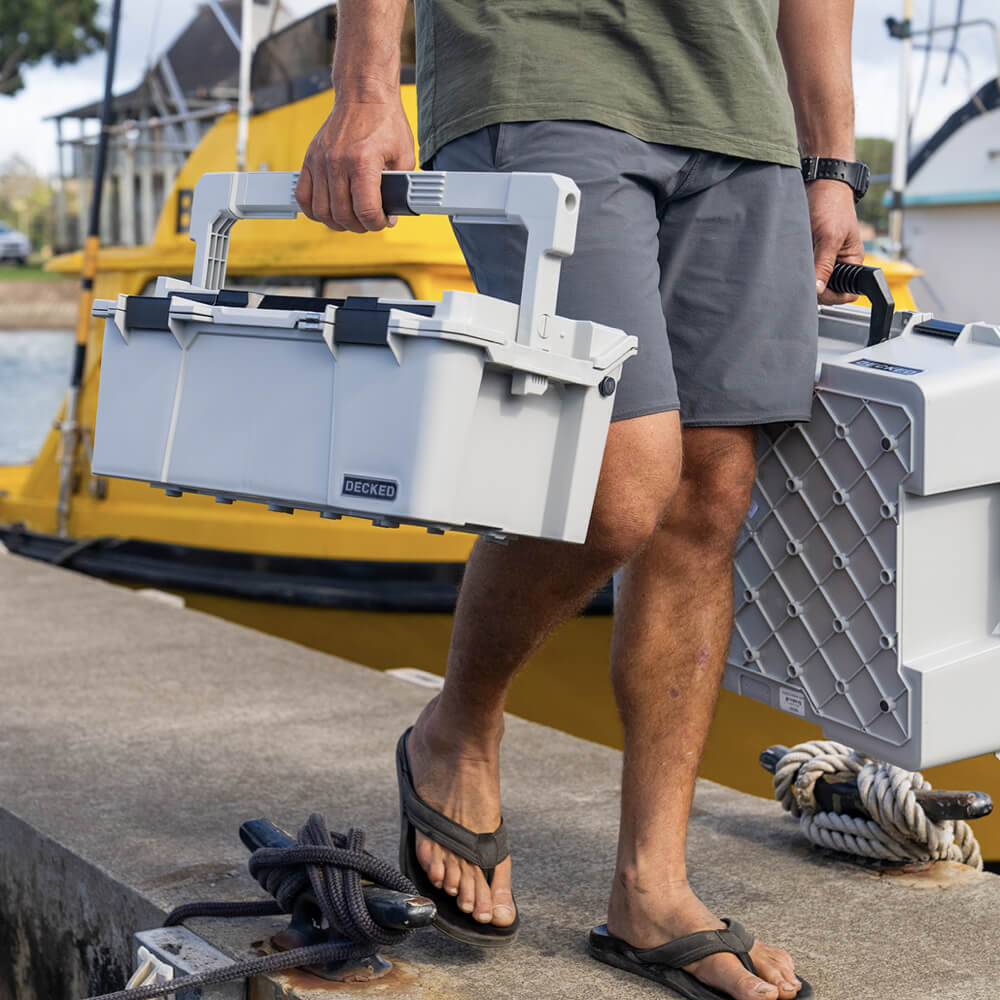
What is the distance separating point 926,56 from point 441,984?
7.77 metres

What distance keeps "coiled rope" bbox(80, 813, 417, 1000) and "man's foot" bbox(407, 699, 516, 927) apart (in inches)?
3.2

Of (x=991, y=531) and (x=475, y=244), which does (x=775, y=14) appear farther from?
(x=991, y=531)

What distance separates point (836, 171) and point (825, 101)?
12cm

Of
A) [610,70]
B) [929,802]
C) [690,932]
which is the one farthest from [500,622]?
[929,802]

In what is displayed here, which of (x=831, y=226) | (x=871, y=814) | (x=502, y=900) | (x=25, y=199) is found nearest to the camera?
(x=502, y=900)

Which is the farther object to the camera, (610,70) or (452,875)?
(452,875)

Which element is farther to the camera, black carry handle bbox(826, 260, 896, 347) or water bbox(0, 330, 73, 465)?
water bbox(0, 330, 73, 465)

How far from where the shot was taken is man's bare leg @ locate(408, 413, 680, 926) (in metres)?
1.71

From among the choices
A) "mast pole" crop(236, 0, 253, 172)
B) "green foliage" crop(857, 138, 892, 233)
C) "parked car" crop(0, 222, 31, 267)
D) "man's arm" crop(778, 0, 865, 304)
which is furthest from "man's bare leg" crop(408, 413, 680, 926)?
"parked car" crop(0, 222, 31, 267)

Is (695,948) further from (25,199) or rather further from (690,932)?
(25,199)

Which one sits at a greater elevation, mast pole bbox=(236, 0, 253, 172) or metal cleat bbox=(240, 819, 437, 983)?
mast pole bbox=(236, 0, 253, 172)

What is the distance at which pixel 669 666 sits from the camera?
73.8 inches

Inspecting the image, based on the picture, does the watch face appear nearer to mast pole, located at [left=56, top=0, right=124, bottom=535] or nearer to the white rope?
the white rope

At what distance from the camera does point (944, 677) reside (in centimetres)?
184
